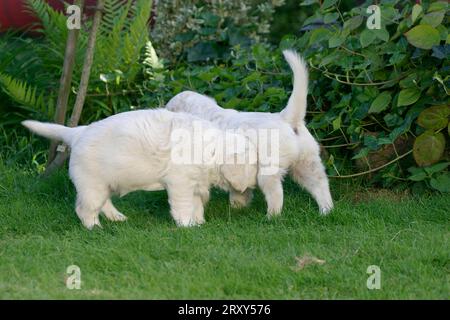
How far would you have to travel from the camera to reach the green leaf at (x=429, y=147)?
553 cm

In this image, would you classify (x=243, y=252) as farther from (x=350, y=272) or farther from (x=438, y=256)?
(x=438, y=256)

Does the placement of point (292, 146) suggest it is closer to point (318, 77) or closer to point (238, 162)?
point (238, 162)

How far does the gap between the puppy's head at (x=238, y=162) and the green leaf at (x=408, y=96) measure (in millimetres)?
1155

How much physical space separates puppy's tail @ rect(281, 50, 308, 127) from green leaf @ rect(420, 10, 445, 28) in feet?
3.01

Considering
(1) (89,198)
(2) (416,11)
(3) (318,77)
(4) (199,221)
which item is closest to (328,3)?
(3) (318,77)

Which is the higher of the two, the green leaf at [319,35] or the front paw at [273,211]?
the green leaf at [319,35]

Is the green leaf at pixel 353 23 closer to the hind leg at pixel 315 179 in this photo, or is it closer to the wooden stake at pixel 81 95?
the hind leg at pixel 315 179

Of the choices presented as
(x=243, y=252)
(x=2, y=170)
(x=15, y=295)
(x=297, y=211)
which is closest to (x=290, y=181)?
(x=297, y=211)

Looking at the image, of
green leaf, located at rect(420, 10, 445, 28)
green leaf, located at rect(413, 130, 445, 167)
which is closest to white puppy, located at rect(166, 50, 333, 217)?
green leaf, located at rect(413, 130, 445, 167)

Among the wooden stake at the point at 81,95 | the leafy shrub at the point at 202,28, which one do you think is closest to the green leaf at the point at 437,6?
the wooden stake at the point at 81,95

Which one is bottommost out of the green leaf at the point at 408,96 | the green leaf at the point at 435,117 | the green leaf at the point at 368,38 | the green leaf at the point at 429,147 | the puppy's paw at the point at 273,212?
the puppy's paw at the point at 273,212

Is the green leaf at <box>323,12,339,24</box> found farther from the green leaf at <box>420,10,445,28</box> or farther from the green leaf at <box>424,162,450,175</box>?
the green leaf at <box>424,162,450,175</box>

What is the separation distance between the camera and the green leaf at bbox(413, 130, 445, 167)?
5.53m

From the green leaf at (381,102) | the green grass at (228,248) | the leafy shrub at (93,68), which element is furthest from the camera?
the leafy shrub at (93,68)
